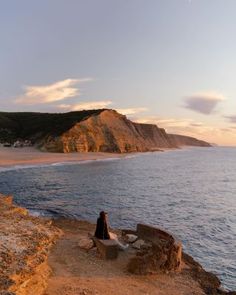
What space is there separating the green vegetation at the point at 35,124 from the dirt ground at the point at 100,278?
7270cm

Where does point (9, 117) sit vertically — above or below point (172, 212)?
above

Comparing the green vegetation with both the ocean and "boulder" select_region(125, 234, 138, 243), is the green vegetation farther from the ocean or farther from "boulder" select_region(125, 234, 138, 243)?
"boulder" select_region(125, 234, 138, 243)

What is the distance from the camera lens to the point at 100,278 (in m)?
13.9

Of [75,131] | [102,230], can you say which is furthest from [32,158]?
[102,230]

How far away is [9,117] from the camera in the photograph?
11694 cm

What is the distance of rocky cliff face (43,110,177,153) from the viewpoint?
85875 millimetres

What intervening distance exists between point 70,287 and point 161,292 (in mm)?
2978

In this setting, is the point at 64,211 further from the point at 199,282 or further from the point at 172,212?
the point at 199,282

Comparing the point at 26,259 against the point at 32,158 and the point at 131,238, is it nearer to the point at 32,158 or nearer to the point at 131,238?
the point at 131,238

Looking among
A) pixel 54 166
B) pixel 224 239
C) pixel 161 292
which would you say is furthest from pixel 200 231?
pixel 54 166

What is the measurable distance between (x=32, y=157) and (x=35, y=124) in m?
36.6

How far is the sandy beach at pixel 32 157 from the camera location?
2525 inches

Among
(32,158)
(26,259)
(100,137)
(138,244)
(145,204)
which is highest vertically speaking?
(100,137)

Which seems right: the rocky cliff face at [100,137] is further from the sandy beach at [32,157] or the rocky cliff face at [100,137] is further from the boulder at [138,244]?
the boulder at [138,244]
